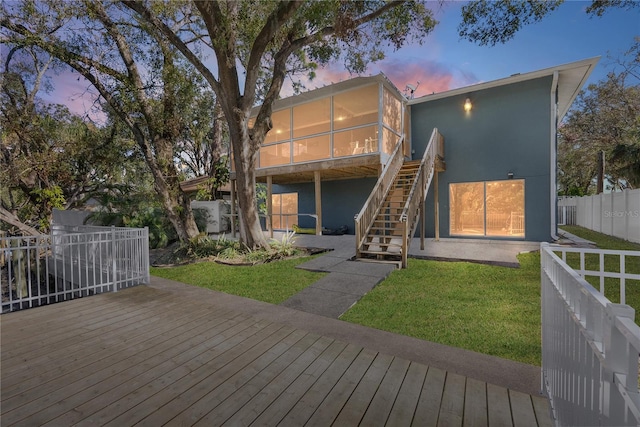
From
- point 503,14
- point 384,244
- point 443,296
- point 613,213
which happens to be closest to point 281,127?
point 384,244

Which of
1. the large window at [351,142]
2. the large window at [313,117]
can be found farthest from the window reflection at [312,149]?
the large window at [313,117]

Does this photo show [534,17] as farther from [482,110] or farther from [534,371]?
[534,371]

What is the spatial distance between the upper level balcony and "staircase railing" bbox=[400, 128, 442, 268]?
1307mm

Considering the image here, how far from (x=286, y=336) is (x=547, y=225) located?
29.8 ft

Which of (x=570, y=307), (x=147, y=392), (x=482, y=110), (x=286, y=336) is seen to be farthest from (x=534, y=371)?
→ (x=482, y=110)

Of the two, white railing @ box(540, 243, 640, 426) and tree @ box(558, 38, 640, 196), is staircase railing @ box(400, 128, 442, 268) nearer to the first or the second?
white railing @ box(540, 243, 640, 426)

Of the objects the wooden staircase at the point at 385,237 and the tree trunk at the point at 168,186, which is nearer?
the wooden staircase at the point at 385,237

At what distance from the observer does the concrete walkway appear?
4.39 metres

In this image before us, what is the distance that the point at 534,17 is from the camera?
6176 mm

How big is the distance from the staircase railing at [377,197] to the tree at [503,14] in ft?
11.2

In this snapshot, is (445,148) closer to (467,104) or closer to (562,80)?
(467,104)

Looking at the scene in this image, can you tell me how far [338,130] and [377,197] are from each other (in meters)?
3.20

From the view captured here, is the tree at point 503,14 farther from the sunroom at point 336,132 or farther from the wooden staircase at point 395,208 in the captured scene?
the wooden staircase at point 395,208

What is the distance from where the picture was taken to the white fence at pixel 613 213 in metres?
8.69
